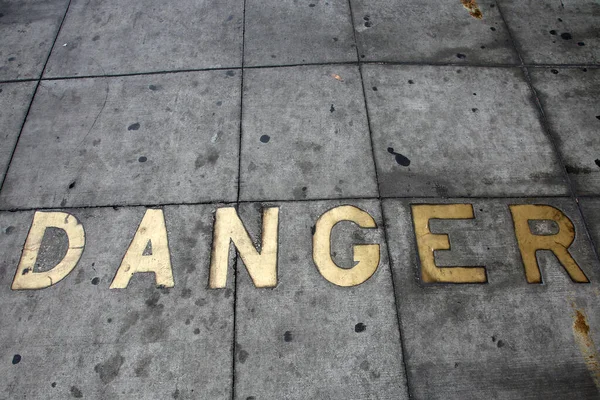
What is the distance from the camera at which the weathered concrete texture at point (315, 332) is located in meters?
2.91

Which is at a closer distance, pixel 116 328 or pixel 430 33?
pixel 116 328

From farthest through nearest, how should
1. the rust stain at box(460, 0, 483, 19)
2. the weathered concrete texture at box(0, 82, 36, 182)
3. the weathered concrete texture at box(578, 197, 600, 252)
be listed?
the rust stain at box(460, 0, 483, 19)
the weathered concrete texture at box(0, 82, 36, 182)
the weathered concrete texture at box(578, 197, 600, 252)

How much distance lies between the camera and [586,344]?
305 centimetres

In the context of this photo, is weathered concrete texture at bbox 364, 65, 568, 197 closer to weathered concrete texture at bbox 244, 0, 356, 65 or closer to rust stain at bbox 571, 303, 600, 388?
weathered concrete texture at bbox 244, 0, 356, 65

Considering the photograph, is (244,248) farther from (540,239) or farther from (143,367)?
(540,239)

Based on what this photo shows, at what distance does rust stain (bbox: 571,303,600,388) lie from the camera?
2961 millimetres

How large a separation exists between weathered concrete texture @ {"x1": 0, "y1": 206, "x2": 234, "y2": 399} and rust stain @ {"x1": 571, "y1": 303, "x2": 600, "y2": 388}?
2.50 metres

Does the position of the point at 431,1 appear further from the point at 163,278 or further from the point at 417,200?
the point at 163,278

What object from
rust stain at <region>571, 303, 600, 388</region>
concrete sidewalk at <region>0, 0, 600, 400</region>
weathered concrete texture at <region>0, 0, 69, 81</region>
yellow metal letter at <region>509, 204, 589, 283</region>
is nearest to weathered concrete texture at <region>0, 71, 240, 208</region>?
concrete sidewalk at <region>0, 0, 600, 400</region>

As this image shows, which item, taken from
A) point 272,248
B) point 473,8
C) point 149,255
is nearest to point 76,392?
point 149,255

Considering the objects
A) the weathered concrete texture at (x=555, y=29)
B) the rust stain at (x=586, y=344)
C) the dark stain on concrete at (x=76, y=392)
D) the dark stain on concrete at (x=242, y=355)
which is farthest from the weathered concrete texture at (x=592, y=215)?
the dark stain on concrete at (x=76, y=392)

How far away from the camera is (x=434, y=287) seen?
3266mm

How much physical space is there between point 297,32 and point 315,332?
10.8 ft

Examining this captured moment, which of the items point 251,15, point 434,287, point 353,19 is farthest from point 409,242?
point 251,15
